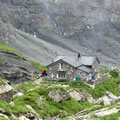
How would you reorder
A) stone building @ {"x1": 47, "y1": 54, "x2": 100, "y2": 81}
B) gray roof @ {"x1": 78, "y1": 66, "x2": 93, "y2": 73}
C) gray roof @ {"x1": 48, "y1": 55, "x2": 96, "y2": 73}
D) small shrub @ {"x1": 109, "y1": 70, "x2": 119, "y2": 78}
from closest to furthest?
stone building @ {"x1": 47, "y1": 54, "x2": 100, "y2": 81} → gray roof @ {"x1": 78, "y1": 66, "x2": 93, "y2": 73} → gray roof @ {"x1": 48, "y1": 55, "x2": 96, "y2": 73} → small shrub @ {"x1": 109, "y1": 70, "x2": 119, "y2": 78}

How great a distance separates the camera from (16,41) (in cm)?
14062

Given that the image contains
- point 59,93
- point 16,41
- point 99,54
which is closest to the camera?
point 59,93

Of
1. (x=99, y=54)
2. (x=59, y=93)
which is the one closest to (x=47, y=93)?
(x=59, y=93)

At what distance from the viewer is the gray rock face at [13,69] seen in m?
91.1

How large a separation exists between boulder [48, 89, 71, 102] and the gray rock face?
6179 cm

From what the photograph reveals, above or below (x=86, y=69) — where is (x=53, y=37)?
below

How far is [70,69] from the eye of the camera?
50.3 meters

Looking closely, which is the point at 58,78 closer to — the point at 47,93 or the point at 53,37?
the point at 47,93

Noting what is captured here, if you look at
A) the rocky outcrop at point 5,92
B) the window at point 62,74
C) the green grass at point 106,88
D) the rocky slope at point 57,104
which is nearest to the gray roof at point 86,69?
the window at point 62,74

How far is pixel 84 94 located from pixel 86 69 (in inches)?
623

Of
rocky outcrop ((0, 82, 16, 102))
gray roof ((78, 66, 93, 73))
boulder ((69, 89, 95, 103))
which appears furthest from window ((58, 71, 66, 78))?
rocky outcrop ((0, 82, 16, 102))

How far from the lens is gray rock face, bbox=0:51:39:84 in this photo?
9112 centimetres

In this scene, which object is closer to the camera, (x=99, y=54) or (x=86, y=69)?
(x=86, y=69)

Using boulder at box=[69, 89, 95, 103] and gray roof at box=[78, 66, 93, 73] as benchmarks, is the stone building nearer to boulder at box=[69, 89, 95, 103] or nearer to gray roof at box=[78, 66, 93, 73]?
gray roof at box=[78, 66, 93, 73]
